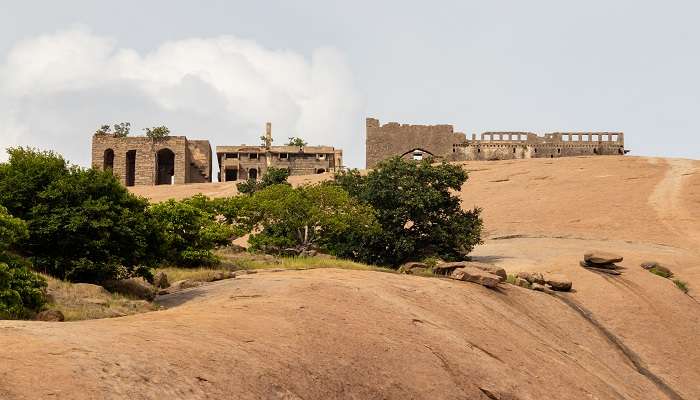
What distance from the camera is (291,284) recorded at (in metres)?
19.7

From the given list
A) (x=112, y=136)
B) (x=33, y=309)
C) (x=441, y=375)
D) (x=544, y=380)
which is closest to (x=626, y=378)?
(x=544, y=380)

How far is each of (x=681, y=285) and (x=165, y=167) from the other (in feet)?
218

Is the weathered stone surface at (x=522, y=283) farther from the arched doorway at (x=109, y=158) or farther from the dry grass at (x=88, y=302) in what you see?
the arched doorway at (x=109, y=158)

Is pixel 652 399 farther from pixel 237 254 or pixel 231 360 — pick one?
pixel 237 254

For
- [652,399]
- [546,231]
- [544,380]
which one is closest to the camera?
[544,380]

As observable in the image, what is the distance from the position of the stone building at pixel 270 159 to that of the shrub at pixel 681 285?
190ft

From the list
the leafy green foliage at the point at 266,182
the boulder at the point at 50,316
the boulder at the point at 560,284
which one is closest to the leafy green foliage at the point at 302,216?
the boulder at the point at 560,284

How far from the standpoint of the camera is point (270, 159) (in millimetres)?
87562

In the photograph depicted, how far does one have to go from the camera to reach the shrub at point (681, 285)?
31.0 metres

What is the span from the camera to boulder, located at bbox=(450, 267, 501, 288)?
80.7 ft

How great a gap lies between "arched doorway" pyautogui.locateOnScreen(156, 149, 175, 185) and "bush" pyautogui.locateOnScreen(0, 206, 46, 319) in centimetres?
6892

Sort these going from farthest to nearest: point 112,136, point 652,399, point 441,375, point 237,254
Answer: point 112,136 → point 237,254 → point 652,399 → point 441,375

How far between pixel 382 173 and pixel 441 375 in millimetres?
27660

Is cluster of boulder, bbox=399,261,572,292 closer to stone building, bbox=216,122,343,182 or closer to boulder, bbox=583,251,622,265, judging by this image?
boulder, bbox=583,251,622,265
